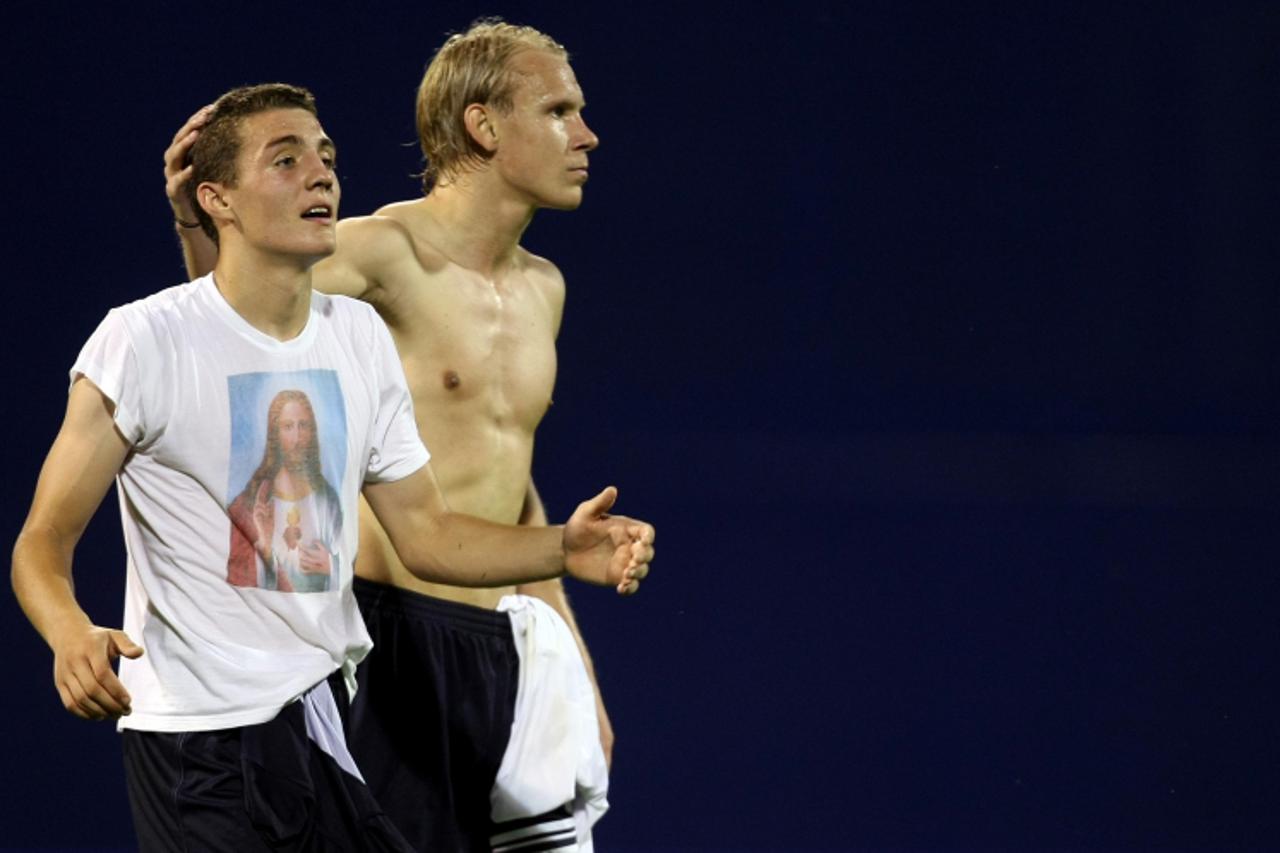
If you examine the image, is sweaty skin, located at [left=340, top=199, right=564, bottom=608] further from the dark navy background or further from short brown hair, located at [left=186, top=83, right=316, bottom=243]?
the dark navy background

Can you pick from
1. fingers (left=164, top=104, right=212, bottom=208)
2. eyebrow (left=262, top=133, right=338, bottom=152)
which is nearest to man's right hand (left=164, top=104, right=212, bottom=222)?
fingers (left=164, top=104, right=212, bottom=208)

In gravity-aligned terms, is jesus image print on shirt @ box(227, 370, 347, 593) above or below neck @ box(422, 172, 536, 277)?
below

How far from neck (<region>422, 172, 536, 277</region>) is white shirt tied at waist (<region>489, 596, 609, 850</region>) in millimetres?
517

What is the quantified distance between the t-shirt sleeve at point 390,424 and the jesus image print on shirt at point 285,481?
4.2 inches

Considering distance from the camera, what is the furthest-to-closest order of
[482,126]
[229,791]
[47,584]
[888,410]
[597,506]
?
[888,410] < [482,126] < [597,506] < [229,791] < [47,584]

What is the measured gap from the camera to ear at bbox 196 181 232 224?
2.26 metres

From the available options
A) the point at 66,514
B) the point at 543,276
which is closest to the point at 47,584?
the point at 66,514

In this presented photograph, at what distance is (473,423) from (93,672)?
1.13m

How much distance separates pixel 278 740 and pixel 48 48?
244 cm

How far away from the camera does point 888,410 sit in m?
4.23

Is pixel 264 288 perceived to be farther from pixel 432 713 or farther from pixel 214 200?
pixel 432 713

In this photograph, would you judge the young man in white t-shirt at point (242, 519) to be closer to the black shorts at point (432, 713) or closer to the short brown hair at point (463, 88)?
the black shorts at point (432, 713)

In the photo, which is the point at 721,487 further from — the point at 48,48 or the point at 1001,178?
the point at 48,48

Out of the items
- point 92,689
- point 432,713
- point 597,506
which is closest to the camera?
point 92,689
